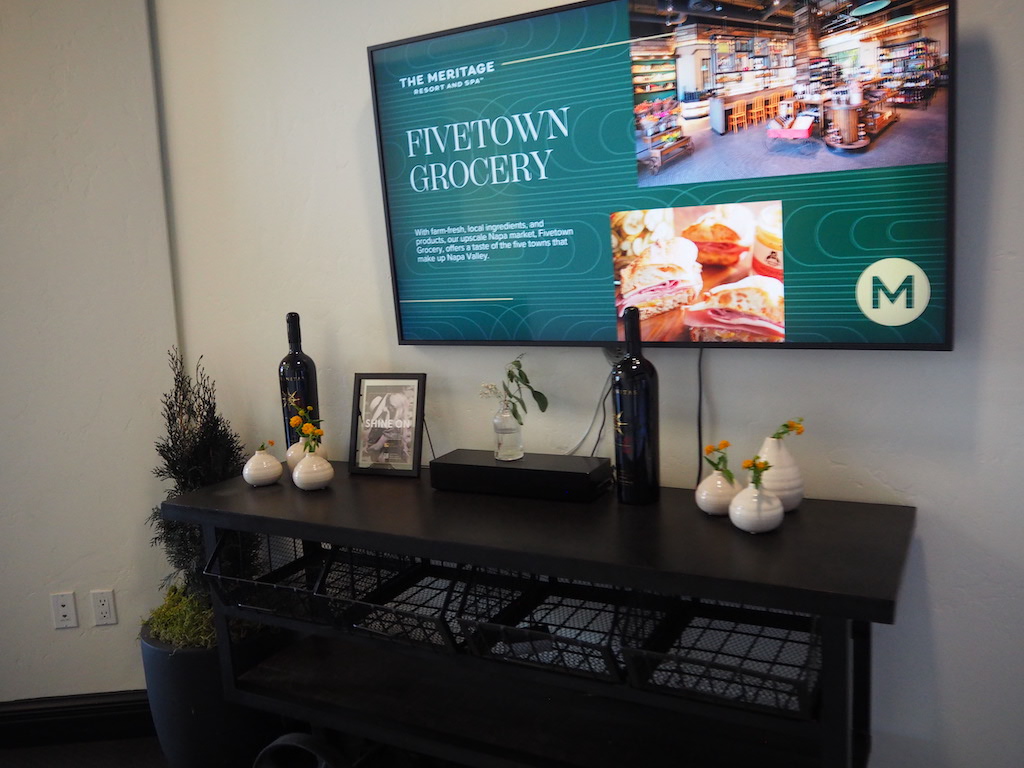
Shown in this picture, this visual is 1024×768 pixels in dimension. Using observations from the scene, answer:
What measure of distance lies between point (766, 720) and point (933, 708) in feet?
1.91

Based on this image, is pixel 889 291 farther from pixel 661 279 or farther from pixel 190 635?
pixel 190 635

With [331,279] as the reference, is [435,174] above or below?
above

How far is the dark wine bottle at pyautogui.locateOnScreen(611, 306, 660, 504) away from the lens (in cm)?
182

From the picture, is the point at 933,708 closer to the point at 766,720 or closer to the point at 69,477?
the point at 766,720

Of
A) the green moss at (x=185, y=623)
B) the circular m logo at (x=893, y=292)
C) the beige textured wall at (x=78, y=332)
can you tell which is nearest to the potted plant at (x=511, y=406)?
the circular m logo at (x=893, y=292)

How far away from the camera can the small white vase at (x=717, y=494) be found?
1.75 meters

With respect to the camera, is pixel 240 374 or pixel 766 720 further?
pixel 240 374

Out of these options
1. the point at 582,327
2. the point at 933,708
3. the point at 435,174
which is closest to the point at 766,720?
the point at 933,708

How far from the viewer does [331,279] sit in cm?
248

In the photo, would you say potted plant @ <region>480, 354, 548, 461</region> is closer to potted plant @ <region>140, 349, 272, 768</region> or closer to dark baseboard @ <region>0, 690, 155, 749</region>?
potted plant @ <region>140, 349, 272, 768</region>

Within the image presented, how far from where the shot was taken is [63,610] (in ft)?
9.00

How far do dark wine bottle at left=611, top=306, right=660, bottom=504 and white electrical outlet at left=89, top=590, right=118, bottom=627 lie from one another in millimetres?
1789

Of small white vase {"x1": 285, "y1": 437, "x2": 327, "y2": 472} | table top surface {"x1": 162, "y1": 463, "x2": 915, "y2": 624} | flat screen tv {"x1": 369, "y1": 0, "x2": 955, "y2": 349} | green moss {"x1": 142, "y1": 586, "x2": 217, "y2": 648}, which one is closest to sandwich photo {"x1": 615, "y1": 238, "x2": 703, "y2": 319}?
flat screen tv {"x1": 369, "y1": 0, "x2": 955, "y2": 349}

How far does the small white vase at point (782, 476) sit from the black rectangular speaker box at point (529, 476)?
36 cm
